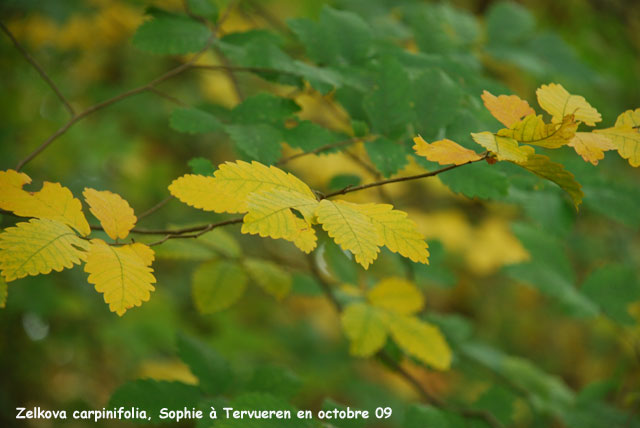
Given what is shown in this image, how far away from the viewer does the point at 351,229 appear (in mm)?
507

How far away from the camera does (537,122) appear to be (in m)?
0.53

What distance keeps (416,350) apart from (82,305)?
1665mm

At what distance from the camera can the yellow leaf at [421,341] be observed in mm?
961

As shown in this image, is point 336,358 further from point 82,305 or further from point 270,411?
point 270,411

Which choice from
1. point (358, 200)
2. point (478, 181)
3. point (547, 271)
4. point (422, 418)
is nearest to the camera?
point (478, 181)

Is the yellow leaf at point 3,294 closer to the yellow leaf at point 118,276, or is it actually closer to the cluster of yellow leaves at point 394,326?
the yellow leaf at point 118,276

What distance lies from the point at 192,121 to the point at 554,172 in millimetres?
554

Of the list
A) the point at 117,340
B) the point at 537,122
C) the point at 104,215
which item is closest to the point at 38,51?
the point at 117,340

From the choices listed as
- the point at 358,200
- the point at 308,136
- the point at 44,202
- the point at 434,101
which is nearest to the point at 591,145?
the point at 434,101

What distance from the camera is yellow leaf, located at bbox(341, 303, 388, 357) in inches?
36.6

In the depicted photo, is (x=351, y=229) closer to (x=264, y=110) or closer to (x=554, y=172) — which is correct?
(x=554, y=172)

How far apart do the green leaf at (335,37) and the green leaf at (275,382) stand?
59 centimetres

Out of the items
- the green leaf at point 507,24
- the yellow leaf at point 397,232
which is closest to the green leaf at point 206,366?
the yellow leaf at point 397,232

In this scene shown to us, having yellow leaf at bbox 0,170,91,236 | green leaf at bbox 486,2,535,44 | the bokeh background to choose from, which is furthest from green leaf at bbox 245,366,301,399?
green leaf at bbox 486,2,535,44
